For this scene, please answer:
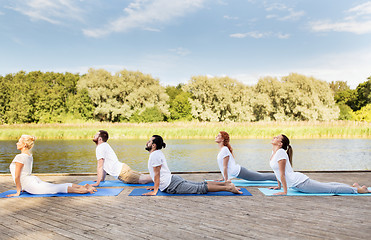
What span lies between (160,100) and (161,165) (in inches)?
1310

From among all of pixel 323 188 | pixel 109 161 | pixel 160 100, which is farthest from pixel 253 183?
pixel 160 100

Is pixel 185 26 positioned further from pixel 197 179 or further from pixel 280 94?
pixel 197 179

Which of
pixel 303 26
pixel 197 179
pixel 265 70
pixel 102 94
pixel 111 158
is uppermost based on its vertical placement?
pixel 303 26

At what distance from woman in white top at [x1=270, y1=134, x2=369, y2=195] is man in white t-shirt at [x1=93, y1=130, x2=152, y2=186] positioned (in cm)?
209

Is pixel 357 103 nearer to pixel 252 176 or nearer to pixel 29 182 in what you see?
pixel 252 176

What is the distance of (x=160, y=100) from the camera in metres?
37.6

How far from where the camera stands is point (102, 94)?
35906 mm

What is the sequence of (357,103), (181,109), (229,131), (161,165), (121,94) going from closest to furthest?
1. (161,165)
2. (229,131)
3. (121,94)
4. (181,109)
5. (357,103)

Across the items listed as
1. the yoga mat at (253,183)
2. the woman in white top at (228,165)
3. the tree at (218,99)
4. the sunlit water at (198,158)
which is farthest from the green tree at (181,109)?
the woman in white top at (228,165)

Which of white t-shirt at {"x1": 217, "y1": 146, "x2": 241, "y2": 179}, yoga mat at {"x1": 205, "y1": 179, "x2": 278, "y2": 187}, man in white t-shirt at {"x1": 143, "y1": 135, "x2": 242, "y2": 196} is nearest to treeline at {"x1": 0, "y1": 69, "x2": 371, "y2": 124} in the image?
yoga mat at {"x1": 205, "y1": 179, "x2": 278, "y2": 187}

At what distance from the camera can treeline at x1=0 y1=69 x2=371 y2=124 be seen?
1387 inches

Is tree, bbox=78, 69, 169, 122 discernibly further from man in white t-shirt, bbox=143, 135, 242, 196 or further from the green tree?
man in white t-shirt, bbox=143, 135, 242, 196

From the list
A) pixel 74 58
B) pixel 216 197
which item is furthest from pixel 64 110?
pixel 216 197

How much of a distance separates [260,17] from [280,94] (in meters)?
16.3
